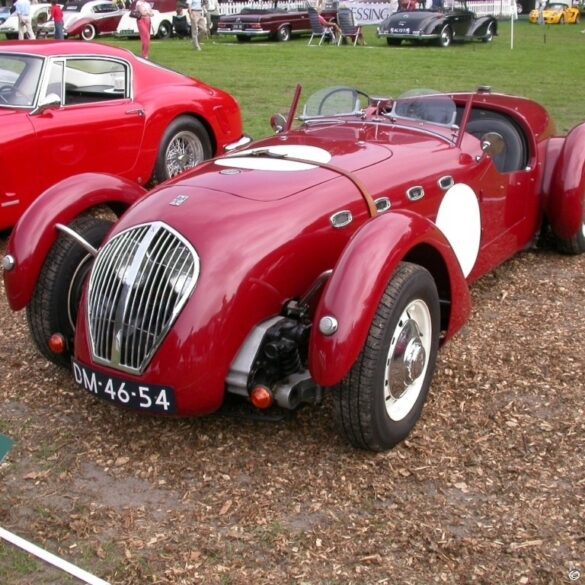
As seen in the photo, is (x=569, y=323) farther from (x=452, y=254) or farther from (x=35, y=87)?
(x=35, y=87)

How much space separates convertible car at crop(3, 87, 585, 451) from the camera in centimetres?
327

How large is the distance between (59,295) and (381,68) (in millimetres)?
15102

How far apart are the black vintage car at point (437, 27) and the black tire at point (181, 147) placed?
16.7 meters

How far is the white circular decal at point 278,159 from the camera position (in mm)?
3957

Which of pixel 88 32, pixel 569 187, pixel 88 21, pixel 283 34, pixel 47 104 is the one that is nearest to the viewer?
pixel 569 187

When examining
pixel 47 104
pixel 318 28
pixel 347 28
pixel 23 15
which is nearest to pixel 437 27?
pixel 347 28

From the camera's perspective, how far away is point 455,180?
4488 millimetres

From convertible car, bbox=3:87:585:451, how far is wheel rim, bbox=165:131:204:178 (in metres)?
3.41

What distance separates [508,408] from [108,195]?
91.6 inches

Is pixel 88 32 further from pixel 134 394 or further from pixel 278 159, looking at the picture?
pixel 134 394

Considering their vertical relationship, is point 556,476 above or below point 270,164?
below

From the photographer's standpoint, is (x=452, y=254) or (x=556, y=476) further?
(x=452, y=254)

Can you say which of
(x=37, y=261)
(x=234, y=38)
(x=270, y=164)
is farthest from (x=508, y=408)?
(x=234, y=38)

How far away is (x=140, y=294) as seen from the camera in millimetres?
3338
